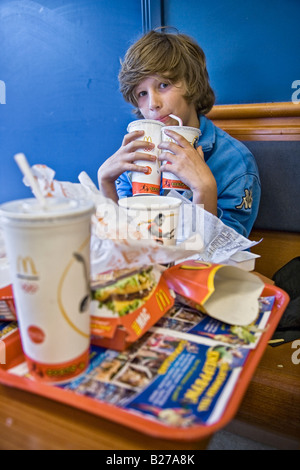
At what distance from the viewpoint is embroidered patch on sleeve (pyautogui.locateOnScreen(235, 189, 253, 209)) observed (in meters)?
1.14

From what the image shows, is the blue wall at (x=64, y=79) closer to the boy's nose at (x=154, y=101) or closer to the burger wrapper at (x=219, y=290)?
the boy's nose at (x=154, y=101)

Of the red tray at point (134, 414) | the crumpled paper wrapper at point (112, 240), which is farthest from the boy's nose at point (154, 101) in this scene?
the red tray at point (134, 414)

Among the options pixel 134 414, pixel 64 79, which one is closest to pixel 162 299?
pixel 134 414

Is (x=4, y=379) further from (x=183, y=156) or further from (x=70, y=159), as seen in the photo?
(x=70, y=159)

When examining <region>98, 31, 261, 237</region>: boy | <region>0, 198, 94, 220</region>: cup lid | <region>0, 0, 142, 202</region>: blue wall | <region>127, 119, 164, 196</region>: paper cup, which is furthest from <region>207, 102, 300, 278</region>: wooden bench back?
<region>0, 198, 94, 220</region>: cup lid

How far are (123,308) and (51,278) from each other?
0.15m

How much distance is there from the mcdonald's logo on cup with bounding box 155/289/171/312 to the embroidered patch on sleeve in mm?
587

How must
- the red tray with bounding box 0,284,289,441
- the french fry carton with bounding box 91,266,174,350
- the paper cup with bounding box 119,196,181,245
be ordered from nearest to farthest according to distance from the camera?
the red tray with bounding box 0,284,289,441, the french fry carton with bounding box 91,266,174,350, the paper cup with bounding box 119,196,181,245

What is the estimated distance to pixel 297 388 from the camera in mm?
968

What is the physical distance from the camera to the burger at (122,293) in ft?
1.75

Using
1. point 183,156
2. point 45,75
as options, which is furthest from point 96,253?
point 45,75

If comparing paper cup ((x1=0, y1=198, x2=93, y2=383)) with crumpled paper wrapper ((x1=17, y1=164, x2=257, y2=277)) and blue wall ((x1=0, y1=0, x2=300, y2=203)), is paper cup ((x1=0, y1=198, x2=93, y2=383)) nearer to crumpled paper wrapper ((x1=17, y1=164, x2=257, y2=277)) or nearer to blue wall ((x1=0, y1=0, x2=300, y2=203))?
crumpled paper wrapper ((x1=17, y1=164, x2=257, y2=277))

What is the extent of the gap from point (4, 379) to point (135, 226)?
1.02 ft

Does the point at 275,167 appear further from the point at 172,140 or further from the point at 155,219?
the point at 155,219
